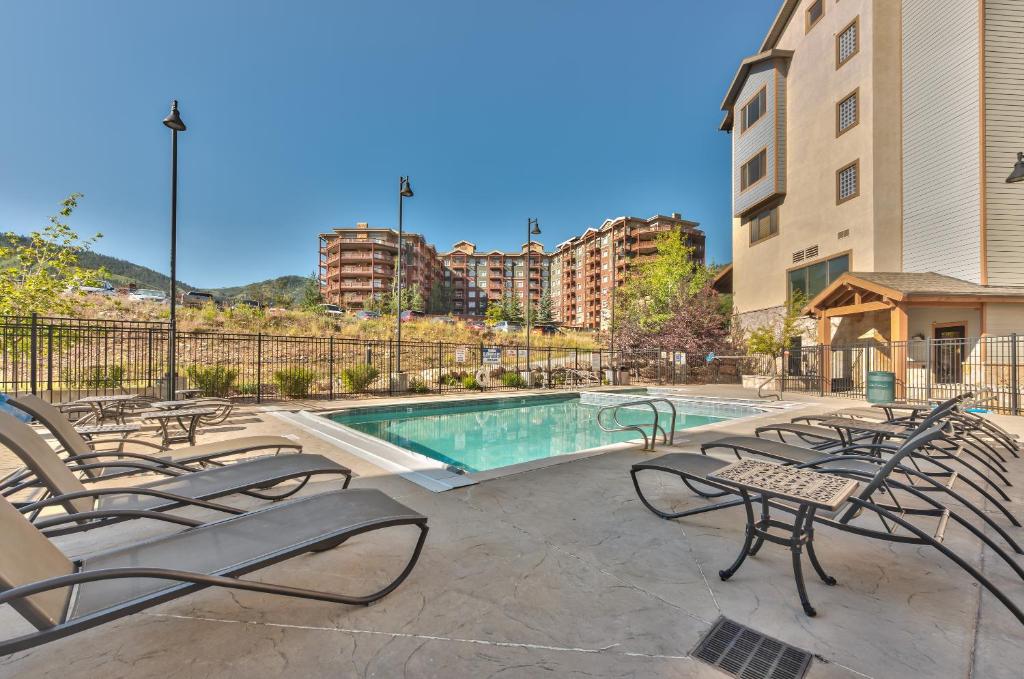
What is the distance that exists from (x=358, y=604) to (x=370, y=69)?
24196 millimetres

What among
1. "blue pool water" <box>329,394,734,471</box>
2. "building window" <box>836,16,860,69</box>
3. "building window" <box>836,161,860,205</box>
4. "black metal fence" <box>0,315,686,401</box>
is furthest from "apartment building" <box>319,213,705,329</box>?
"blue pool water" <box>329,394,734,471</box>

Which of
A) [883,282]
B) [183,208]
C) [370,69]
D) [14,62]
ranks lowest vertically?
[883,282]

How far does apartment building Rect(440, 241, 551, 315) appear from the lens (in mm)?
94688

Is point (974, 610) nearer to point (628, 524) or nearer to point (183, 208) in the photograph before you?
point (628, 524)

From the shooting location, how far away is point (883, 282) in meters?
12.8

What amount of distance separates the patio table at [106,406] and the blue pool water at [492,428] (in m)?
3.44

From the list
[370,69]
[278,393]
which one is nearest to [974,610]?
[278,393]

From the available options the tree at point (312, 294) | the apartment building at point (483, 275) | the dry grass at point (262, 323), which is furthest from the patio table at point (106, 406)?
the apartment building at point (483, 275)

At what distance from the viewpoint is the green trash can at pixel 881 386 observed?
11.5 metres

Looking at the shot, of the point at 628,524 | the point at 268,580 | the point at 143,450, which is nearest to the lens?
the point at 268,580

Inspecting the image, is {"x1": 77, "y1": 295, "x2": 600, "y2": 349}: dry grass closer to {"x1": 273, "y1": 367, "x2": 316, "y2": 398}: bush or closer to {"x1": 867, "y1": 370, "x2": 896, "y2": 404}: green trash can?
{"x1": 273, "y1": 367, "x2": 316, "y2": 398}: bush

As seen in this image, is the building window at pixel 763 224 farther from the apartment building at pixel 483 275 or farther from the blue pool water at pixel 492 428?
the apartment building at pixel 483 275

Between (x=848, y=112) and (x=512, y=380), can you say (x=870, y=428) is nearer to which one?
(x=512, y=380)

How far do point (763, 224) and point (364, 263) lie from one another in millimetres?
65126
